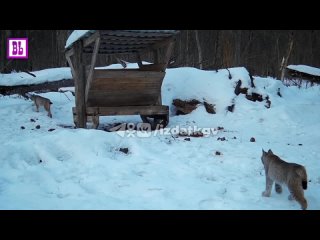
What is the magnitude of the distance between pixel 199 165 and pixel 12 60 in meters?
18.5

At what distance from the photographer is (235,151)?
24.6 feet

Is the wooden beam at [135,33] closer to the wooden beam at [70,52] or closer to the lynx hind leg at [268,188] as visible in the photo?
the wooden beam at [70,52]

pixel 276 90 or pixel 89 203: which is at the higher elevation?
pixel 276 90

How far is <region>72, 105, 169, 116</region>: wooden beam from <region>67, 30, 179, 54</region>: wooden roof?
1836 millimetres

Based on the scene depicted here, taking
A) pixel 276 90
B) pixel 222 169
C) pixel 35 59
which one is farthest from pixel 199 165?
pixel 35 59

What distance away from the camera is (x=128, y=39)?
10.4 meters

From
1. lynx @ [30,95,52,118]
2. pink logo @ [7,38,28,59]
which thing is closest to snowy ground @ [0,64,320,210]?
lynx @ [30,95,52,118]

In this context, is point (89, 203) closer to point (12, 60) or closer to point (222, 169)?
point (222, 169)

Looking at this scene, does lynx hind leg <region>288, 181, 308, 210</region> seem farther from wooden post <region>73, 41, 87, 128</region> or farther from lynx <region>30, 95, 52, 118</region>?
lynx <region>30, 95, 52, 118</region>

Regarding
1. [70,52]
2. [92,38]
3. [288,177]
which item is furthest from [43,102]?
[288,177]

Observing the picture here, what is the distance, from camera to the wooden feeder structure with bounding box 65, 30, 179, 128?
9672mm

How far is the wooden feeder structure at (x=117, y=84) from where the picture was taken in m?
9.67

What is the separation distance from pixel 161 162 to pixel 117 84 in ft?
13.4

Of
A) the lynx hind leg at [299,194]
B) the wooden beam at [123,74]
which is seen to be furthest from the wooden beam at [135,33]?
the lynx hind leg at [299,194]
